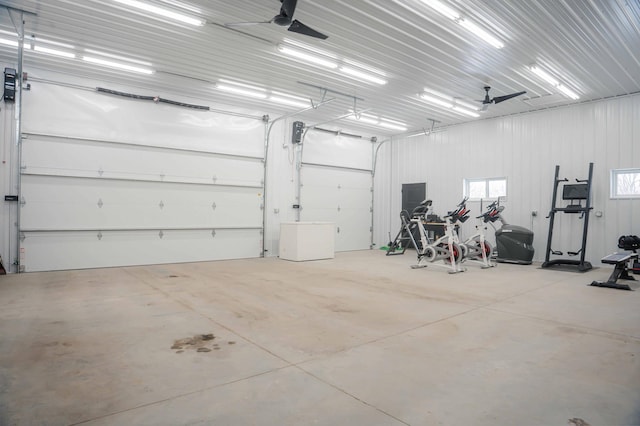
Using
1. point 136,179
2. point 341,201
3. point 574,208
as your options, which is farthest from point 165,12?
point 574,208

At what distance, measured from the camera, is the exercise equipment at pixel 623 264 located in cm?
533

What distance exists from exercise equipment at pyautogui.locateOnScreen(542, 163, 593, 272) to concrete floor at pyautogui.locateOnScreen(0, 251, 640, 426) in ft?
7.50

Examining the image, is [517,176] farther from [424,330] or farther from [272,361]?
[272,361]

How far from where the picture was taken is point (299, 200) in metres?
9.65

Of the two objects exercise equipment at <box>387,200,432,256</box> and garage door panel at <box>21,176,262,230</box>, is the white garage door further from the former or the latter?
garage door panel at <box>21,176,262,230</box>

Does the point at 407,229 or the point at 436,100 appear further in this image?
the point at 407,229

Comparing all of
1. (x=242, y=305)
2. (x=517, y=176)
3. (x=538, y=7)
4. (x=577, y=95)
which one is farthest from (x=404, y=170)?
(x=242, y=305)

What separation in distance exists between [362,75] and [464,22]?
7.46 feet

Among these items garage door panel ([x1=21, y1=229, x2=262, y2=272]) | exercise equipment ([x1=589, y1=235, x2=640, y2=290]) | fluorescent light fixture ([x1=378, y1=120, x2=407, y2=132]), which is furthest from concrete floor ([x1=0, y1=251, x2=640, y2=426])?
fluorescent light fixture ([x1=378, y1=120, x2=407, y2=132])

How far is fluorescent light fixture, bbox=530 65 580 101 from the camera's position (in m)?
6.43

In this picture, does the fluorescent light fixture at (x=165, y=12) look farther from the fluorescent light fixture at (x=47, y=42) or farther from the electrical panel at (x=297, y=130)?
the electrical panel at (x=297, y=130)

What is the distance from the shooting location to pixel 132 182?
23.9 ft

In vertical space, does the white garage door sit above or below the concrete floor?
above

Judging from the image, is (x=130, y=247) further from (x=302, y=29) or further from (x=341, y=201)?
(x=341, y=201)
